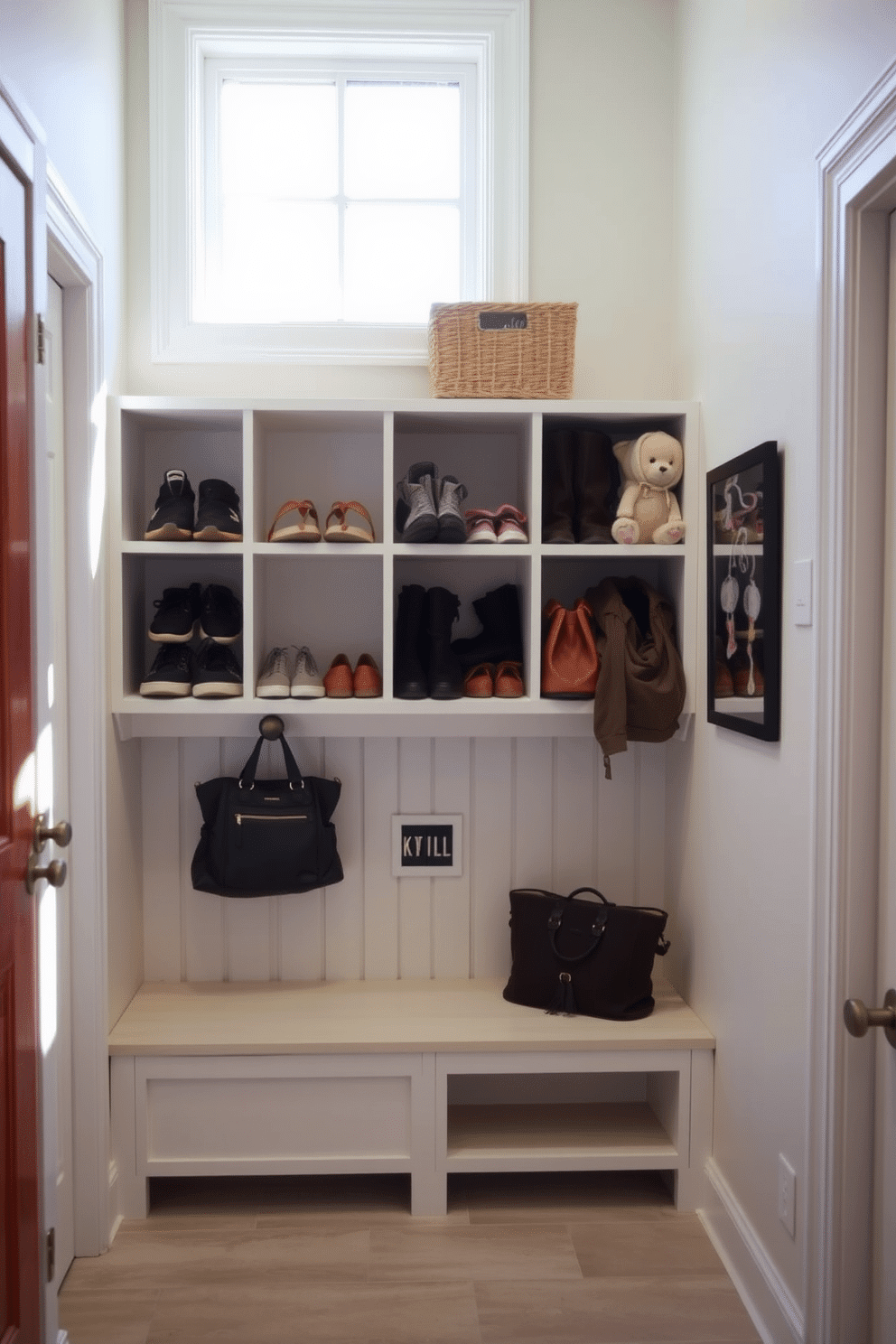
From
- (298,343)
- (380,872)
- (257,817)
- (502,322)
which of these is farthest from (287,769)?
(502,322)

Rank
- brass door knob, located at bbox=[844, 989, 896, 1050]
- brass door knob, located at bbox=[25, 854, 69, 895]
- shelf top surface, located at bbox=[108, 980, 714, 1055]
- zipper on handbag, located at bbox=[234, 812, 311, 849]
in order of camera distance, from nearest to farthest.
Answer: brass door knob, located at bbox=[844, 989, 896, 1050]
brass door knob, located at bbox=[25, 854, 69, 895]
shelf top surface, located at bbox=[108, 980, 714, 1055]
zipper on handbag, located at bbox=[234, 812, 311, 849]

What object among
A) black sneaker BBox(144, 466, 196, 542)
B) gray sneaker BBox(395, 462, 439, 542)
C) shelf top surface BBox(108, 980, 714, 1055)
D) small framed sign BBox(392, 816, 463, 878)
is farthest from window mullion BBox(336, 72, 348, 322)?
shelf top surface BBox(108, 980, 714, 1055)

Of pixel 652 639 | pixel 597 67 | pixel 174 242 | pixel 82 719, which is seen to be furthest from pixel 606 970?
pixel 597 67

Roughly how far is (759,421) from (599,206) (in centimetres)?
98

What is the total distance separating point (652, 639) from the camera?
2420 mm

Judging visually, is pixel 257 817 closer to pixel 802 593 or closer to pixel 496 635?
pixel 496 635

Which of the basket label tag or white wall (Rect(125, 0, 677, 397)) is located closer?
the basket label tag

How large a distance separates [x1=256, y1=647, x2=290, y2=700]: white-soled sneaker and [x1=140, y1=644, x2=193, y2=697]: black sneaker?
17cm

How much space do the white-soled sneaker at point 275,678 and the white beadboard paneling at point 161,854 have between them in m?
0.38

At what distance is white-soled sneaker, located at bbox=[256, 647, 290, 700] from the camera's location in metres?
2.34

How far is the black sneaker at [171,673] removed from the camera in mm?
2324

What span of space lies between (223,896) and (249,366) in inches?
52.9

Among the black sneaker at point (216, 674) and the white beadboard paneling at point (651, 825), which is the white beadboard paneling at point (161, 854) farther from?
the white beadboard paneling at point (651, 825)

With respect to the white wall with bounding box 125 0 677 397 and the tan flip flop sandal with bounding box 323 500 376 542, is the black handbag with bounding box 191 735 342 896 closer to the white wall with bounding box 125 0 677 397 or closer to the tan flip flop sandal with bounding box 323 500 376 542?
the tan flip flop sandal with bounding box 323 500 376 542
